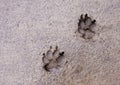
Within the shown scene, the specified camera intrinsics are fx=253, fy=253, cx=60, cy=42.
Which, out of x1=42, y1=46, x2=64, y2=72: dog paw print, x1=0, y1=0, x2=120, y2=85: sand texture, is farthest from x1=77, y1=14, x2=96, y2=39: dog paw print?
x1=42, y1=46, x2=64, y2=72: dog paw print

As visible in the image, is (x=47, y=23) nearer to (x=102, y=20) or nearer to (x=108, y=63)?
(x=102, y=20)

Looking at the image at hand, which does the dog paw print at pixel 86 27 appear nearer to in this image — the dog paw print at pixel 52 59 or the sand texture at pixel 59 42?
the sand texture at pixel 59 42

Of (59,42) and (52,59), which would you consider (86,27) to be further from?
(52,59)

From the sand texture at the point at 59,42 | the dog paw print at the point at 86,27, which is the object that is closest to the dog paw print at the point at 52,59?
the sand texture at the point at 59,42

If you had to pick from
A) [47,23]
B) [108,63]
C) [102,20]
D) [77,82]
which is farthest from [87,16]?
[77,82]

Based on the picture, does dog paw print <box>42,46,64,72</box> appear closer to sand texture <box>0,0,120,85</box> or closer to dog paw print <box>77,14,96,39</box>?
sand texture <box>0,0,120,85</box>

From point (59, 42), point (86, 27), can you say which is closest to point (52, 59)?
point (59, 42)
